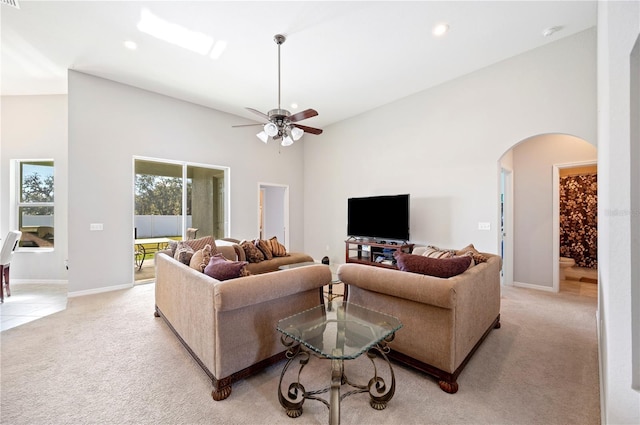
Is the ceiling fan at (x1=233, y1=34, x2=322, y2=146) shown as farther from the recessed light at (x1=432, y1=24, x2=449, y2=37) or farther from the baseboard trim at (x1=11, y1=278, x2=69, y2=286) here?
the baseboard trim at (x1=11, y1=278, x2=69, y2=286)

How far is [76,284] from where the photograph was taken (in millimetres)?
4000

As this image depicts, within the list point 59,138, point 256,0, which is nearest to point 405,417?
point 256,0

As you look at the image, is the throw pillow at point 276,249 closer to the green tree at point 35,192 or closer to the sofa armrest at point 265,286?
the sofa armrest at point 265,286

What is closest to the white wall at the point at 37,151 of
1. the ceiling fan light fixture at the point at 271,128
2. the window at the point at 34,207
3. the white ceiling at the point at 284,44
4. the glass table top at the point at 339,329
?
the window at the point at 34,207

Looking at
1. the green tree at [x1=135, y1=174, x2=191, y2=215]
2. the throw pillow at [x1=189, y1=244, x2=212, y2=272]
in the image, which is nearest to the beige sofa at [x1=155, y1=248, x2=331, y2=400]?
the throw pillow at [x1=189, y1=244, x2=212, y2=272]

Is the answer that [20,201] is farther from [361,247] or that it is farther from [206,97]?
[361,247]

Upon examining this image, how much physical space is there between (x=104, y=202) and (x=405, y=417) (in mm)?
4981

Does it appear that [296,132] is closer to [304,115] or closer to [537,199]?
[304,115]

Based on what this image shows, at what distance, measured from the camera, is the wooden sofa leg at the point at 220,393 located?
1.77 metres

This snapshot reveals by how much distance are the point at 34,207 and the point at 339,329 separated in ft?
20.6

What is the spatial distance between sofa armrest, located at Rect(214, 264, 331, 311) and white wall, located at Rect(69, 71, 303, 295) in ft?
12.3

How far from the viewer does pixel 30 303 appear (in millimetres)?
3699

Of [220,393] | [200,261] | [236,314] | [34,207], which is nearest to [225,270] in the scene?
[236,314]

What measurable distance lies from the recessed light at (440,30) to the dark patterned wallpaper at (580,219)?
5.16 metres
